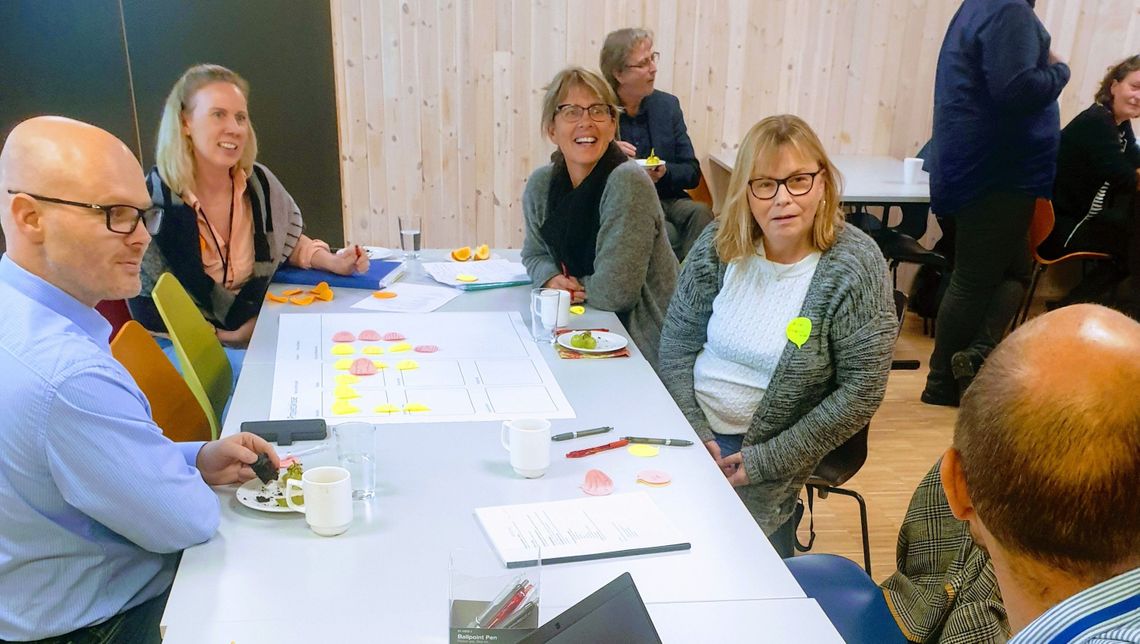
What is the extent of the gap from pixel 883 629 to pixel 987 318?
259 centimetres

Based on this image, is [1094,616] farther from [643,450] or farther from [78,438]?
[78,438]

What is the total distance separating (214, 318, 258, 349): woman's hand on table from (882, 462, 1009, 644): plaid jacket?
6.37 feet

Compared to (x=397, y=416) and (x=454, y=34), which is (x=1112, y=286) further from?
(x=397, y=416)

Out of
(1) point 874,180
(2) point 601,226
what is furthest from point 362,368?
(1) point 874,180

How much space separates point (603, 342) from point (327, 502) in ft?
3.39

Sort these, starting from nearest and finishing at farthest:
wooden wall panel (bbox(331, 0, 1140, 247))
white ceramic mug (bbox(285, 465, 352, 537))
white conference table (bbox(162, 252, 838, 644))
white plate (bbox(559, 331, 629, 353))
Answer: white conference table (bbox(162, 252, 838, 644)), white ceramic mug (bbox(285, 465, 352, 537)), white plate (bbox(559, 331, 629, 353)), wooden wall panel (bbox(331, 0, 1140, 247))

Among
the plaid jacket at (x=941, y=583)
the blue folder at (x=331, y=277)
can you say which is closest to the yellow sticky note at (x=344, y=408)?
the blue folder at (x=331, y=277)

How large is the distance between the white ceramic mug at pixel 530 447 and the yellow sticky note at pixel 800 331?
2.31ft

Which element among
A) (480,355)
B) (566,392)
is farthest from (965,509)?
(480,355)

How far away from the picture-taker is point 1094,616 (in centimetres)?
81

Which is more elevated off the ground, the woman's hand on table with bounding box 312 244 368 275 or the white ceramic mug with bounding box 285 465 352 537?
the white ceramic mug with bounding box 285 465 352 537

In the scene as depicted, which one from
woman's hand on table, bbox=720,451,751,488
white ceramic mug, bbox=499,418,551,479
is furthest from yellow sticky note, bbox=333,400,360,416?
woman's hand on table, bbox=720,451,751,488

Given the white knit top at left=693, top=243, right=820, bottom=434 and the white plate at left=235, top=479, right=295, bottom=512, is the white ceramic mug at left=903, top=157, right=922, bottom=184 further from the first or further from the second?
the white plate at left=235, top=479, right=295, bottom=512

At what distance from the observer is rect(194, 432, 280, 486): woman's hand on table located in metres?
1.45
